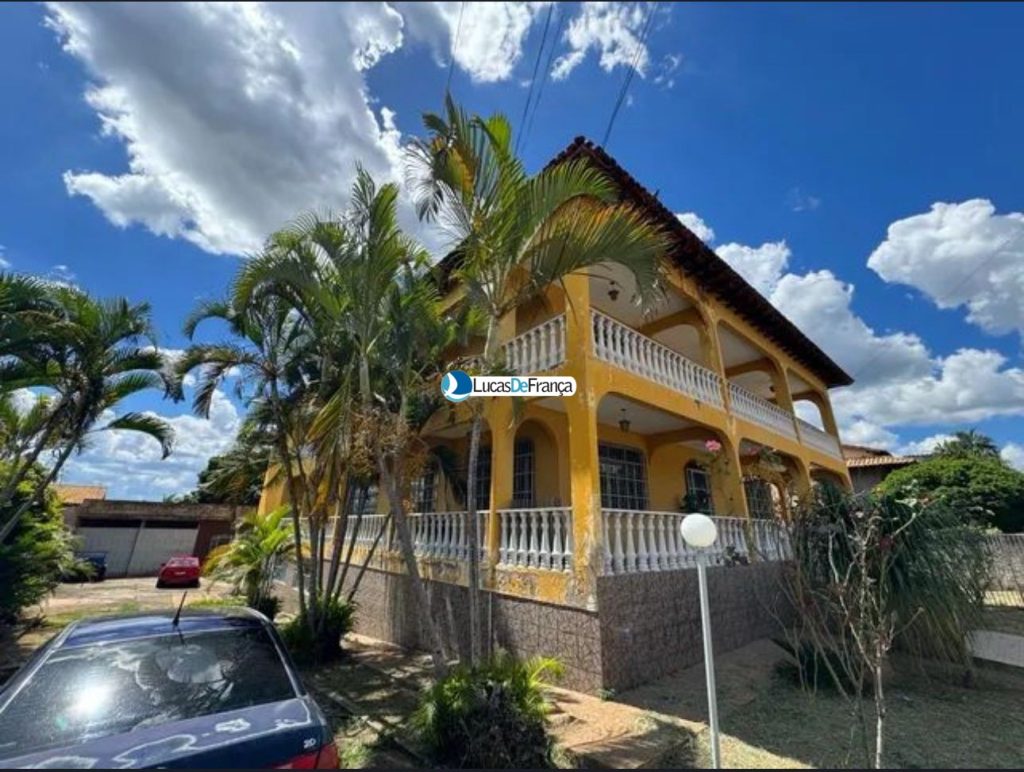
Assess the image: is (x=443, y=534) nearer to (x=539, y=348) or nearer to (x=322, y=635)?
(x=322, y=635)

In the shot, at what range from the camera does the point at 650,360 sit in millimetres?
9039

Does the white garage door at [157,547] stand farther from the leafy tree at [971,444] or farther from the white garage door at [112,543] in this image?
the leafy tree at [971,444]

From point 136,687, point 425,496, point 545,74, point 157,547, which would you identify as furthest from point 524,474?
point 157,547

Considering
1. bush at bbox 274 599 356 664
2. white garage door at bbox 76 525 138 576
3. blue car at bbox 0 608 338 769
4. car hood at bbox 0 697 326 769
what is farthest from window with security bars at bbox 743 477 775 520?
white garage door at bbox 76 525 138 576

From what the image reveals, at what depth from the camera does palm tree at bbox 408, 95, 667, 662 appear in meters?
5.48

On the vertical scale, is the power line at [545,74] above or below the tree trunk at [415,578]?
above

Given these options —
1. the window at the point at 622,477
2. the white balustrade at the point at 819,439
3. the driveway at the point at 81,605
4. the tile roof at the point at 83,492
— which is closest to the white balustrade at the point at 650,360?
the window at the point at 622,477

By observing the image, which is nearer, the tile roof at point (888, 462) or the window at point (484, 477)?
the window at point (484, 477)

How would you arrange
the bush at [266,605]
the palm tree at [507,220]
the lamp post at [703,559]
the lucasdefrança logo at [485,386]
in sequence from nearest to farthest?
the lamp post at [703,559] → the palm tree at [507,220] → the lucasdefrança logo at [485,386] → the bush at [266,605]

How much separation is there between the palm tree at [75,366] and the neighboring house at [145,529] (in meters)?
20.6

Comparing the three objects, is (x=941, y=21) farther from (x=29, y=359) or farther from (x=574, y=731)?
(x=29, y=359)

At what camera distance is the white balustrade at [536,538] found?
671 cm

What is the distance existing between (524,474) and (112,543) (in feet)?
91.0

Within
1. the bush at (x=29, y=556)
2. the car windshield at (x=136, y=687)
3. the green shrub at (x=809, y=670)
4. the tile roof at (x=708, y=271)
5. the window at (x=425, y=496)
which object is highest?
the tile roof at (x=708, y=271)
